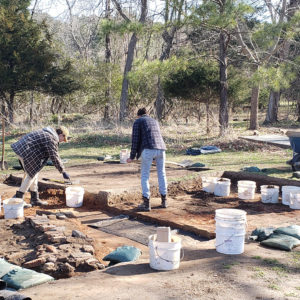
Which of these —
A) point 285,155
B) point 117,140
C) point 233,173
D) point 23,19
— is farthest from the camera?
point 23,19

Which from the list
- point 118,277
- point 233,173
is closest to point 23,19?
point 233,173

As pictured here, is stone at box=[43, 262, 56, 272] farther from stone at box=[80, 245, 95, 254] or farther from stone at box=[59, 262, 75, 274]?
stone at box=[80, 245, 95, 254]

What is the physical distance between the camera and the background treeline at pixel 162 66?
16031 millimetres

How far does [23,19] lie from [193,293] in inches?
846

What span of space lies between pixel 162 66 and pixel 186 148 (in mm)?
3058

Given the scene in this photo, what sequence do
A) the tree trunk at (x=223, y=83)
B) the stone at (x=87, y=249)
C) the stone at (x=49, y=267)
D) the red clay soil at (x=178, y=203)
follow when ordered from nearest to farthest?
the stone at (x=49, y=267), the stone at (x=87, y=249), the red clay soil at (x=178, y=203), the tree trunk at (x=223, y=83)

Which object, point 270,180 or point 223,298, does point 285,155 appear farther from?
point 223,298

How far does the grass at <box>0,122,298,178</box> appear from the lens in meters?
11.9

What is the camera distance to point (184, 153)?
49.0 ft

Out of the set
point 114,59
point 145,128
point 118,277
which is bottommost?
point 118,277

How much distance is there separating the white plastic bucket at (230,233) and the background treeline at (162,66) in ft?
37.2

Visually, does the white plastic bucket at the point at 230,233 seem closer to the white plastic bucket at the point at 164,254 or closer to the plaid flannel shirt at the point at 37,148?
the white plastic bucket at the point at 164,254

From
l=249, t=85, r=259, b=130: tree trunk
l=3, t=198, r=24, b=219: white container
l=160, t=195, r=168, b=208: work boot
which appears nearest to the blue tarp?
l=249, t=85, r=259, b=130: tree trunk

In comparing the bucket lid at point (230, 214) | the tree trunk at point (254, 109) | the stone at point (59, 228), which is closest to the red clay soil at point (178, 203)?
the bucket lid at point (230, 214)
